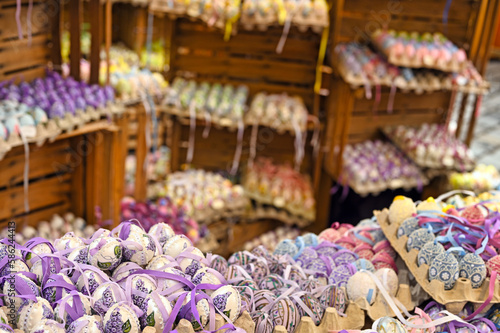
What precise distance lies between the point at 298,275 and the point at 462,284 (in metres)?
0.45

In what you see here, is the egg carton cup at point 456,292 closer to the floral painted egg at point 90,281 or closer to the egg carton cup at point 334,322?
the egg carton cup at point 334,322

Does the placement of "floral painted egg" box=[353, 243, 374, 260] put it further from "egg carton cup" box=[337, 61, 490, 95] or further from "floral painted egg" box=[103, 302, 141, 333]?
"egg carton cup" box=[337, 61, 490, 95]

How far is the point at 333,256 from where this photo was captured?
1728 mm

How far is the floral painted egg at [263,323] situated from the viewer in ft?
4.29

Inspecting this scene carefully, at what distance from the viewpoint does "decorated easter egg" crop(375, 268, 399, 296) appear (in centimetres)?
158

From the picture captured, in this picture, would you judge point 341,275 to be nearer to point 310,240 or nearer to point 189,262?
point 310,240

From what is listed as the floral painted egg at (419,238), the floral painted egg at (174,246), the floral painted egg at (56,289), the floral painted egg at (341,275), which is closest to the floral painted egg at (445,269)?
the floral painted egg at (419,238)

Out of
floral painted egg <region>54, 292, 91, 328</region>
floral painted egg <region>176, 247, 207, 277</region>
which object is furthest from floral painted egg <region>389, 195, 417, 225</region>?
floral painted egg <region>54, 292, 91, 328</region>

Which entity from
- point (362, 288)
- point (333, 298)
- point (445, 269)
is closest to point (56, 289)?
point (333, 298)

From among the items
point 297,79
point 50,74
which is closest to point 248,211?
point 297,79

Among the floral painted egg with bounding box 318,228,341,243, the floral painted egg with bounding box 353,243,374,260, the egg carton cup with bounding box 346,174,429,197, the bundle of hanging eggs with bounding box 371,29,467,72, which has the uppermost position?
the bundle of hanging eggs with bounding box 371,29,467,72

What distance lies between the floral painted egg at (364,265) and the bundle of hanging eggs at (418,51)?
2372 millimetres

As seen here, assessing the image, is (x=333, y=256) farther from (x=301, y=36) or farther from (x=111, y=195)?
(x=301, y=36)

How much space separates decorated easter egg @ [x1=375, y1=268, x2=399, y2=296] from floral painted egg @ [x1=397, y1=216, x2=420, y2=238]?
16 cm
